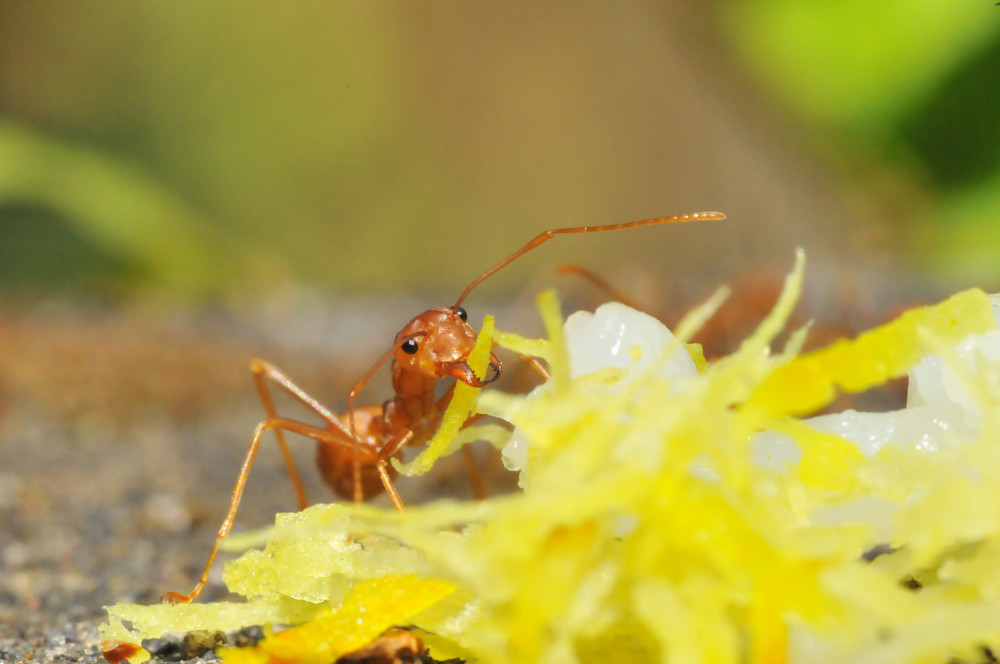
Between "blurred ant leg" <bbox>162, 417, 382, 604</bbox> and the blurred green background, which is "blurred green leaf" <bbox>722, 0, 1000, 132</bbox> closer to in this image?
the blurred green background

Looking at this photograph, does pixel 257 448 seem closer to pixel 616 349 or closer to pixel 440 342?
pixel 440 342

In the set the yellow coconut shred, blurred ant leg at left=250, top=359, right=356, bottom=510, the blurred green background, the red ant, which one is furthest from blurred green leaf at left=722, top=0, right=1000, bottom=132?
the yellow coconut shred

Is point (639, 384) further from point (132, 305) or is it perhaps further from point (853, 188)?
point (853, 188)

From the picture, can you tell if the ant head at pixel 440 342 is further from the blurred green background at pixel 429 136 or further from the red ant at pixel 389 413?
the blurred green background at pixel 429 136

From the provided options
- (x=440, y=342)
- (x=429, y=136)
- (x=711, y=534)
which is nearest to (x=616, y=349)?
(x=711, y=534)

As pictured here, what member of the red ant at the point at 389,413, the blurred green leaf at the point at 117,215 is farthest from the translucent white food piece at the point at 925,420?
the blurred green leaf at the point at 117,215

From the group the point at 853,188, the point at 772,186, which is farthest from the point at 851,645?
the point at 772,186

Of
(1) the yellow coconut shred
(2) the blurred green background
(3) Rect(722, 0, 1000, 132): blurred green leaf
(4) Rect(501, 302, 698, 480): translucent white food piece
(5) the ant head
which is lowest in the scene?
(1) the yellow coconut shred

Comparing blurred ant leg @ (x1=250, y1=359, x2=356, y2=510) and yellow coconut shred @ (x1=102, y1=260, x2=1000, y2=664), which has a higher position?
blurred ant leg @ (x1=250, y1=359, x2=356, y2=510)
